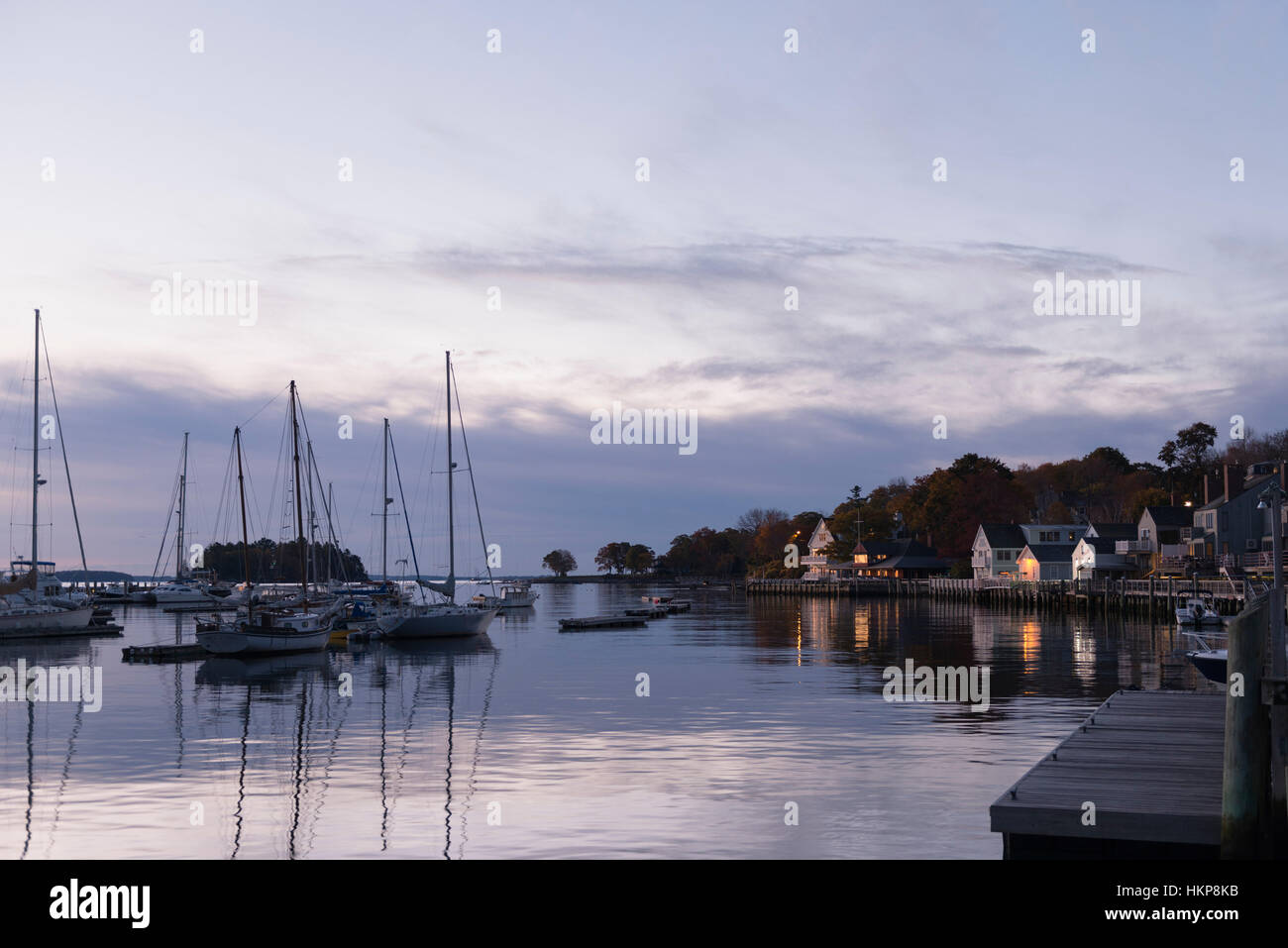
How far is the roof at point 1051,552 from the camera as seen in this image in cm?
13950

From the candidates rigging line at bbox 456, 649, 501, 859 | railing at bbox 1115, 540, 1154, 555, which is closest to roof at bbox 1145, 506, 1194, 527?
railing at bbox 1115, 540, 1154, 555

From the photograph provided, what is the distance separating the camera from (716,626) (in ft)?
307

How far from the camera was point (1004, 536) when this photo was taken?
493 feet

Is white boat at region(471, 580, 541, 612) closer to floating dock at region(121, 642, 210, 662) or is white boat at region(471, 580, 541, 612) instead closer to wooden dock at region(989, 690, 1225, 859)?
floating dock at region(121, 642, 210, 662)

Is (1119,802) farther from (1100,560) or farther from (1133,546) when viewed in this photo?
(1100,560)

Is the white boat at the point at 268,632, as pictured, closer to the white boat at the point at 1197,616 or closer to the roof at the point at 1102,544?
the white boat at the point at 1197,616

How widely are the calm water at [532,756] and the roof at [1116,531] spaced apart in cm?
7911

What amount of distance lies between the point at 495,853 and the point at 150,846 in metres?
5.68

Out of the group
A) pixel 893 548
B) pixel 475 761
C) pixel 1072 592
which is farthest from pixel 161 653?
pixel 893 548

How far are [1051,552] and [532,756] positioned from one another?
122886 mm

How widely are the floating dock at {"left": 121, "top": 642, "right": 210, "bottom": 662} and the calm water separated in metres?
1.55
